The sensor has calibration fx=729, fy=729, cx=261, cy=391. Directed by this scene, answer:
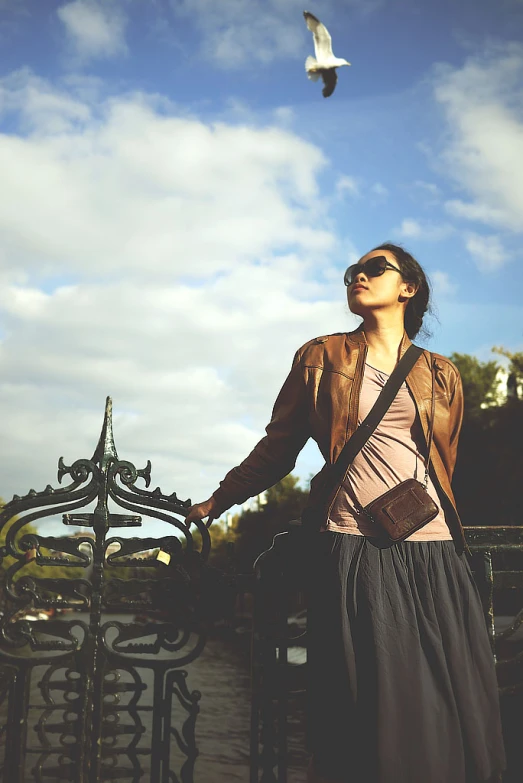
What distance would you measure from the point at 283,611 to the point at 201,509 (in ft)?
2.04

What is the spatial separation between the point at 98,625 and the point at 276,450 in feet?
4.04

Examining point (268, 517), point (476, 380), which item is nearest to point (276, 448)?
point (476, 380)

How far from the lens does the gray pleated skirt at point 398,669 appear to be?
8.73 feet

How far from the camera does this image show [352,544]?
9.59 ft

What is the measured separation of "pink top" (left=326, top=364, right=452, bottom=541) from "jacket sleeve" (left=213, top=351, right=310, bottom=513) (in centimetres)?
37

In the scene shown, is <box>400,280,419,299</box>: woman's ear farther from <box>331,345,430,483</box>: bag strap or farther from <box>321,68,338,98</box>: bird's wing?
<box>321,68,338,98</box>: bird's wing

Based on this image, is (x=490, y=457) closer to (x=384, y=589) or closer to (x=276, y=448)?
(x=276, y=448)

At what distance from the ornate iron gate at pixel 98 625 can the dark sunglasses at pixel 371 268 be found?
1.42m

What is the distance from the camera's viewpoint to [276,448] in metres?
3.46

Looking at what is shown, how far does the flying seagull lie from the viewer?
3.46 metres

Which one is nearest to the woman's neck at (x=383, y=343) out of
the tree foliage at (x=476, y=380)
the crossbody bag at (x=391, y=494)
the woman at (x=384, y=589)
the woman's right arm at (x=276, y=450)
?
the woman at (x=384, y=589)

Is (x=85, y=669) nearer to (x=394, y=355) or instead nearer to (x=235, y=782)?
(x=394, y=355)

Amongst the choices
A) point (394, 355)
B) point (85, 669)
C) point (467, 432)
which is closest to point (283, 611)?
point (85, 669)

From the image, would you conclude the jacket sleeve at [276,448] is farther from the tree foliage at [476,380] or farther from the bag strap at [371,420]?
the tree foliage at [476,380]
